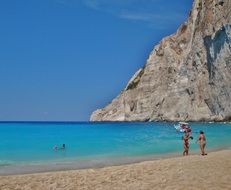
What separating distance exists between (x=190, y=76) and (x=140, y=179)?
82.8 metres

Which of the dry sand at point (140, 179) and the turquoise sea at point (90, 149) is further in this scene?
the turquoise sea at point (90, 149)

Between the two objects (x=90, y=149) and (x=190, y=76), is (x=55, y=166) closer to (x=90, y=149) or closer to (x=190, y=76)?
(x=90, y=149)

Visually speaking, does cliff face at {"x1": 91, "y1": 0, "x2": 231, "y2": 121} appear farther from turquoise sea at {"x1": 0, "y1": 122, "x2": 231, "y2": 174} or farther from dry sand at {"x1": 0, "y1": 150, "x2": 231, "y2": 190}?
dry sand at {"x1": 0, "y1": 150, "x2": 231, "y2": 190}

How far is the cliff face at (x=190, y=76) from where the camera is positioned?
267 feet

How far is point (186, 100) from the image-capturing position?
9762 centimetres

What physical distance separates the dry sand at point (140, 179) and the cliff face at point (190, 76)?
6599 cm

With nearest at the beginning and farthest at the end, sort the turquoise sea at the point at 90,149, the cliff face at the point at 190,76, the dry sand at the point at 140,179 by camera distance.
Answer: the dry sand at the point at 140,179 → the turquoise sea at the point at 90,149 → the cliff face at the point at 190,76

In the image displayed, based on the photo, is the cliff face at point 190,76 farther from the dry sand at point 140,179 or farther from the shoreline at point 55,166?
the dry sand at point 140,179

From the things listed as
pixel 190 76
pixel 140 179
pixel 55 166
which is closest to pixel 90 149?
pixel 55 166

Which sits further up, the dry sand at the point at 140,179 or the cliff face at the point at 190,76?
the cliff face at the point at 190,76

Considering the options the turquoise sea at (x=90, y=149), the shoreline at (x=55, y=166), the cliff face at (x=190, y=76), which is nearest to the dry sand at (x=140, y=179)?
the shoreline at (x=55, y=166)

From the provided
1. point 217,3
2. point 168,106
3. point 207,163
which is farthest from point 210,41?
point 207,163

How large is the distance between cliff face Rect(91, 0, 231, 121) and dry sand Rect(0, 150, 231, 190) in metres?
66.0

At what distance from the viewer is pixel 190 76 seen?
94812mm
